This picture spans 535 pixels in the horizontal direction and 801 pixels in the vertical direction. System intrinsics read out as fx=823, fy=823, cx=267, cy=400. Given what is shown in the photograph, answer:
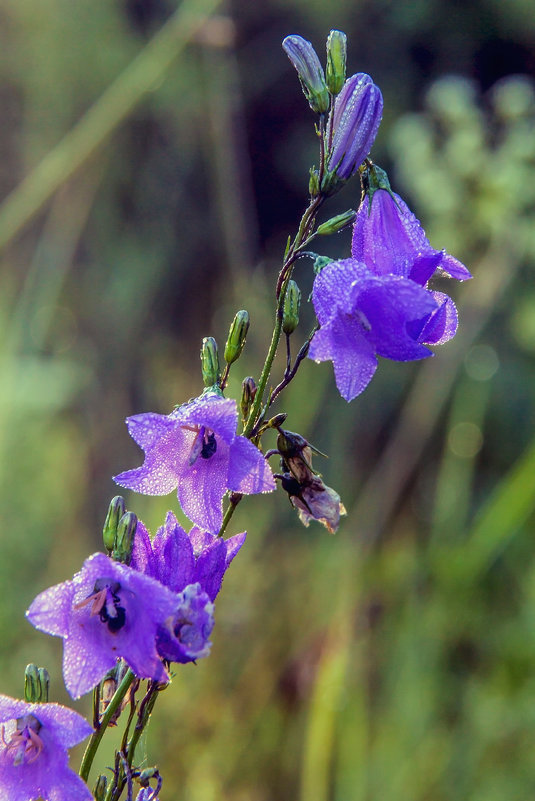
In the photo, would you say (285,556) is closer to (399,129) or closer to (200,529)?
(399,129)

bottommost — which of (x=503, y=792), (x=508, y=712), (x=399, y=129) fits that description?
(x=503, y=792)

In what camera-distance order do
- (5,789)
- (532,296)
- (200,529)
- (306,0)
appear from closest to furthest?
(5,789)
(200,529)
(532,296)
(306,0)

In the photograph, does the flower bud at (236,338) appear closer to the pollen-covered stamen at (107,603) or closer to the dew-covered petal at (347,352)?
the dew-covered petal at (347,352)

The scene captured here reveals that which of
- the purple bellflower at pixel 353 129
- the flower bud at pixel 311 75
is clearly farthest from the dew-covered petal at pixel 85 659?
the flower bud at pixel 311 75

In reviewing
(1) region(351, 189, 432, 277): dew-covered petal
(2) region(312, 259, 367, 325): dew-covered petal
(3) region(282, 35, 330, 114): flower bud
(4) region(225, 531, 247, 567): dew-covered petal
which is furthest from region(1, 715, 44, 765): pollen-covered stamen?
(3) region(282, 35, 330, 114): flower bud

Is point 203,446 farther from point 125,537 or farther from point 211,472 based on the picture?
point 125,537

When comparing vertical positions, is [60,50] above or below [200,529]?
above

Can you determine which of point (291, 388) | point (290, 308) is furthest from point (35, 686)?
point (291, 388)

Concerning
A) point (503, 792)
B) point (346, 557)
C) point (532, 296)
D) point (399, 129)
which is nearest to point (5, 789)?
point (346, 557)
